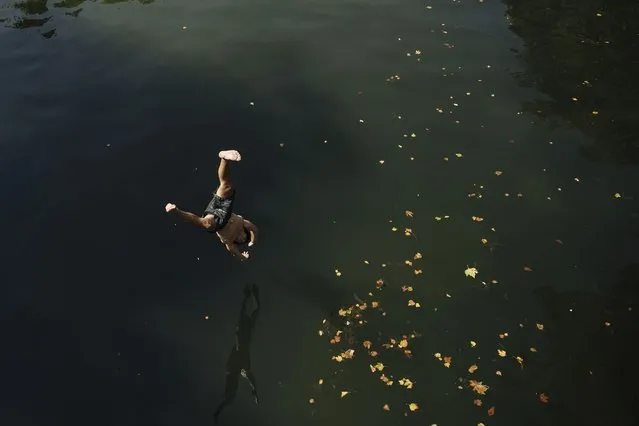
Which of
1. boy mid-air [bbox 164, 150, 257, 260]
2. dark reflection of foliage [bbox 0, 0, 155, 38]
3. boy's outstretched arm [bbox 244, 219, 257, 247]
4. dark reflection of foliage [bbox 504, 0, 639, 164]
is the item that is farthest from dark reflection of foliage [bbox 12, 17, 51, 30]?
dark reflection of foliage [bbox 504, 0, 639, 164]

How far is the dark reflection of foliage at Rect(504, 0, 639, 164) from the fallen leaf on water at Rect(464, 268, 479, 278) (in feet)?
20.5

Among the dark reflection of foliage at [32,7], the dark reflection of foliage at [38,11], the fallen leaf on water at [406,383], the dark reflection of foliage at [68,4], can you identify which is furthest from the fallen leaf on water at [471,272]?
the dark reflection of foliage at [32,7]

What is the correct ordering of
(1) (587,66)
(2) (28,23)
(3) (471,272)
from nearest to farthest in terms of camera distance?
(3) (471,272) → (1) (587,66) → (2) (28,23)

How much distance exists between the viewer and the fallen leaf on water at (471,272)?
12180 mm

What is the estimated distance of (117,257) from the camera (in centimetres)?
1267

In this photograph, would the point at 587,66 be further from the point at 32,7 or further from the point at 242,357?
the point at 32,7

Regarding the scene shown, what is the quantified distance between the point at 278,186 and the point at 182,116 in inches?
194

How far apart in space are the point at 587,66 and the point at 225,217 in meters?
15.5

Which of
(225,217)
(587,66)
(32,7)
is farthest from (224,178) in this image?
(32,7)

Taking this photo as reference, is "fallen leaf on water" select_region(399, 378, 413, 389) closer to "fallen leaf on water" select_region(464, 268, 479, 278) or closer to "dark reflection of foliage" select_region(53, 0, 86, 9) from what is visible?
"fallen leaf on water" select_region(464, 268, 479, 278)

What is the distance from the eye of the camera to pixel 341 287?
39.3 ft

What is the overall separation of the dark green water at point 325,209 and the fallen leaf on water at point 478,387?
0.16 metres

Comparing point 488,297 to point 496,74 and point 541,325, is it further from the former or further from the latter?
point 496,74

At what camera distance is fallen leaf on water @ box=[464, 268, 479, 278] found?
12180 mm
